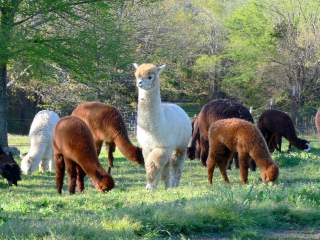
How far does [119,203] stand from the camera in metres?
9.08

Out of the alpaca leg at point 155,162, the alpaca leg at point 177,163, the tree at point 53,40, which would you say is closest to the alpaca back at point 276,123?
the tree at point 53,40

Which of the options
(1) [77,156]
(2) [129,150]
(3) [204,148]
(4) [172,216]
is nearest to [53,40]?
(3) [204,148]

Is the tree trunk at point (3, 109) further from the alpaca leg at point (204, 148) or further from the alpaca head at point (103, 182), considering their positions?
the alpaca head at point (103, 182)

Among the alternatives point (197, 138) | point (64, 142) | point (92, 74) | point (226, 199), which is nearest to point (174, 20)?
point (92, 74)

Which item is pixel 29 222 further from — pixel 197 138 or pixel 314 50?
pixel 314 50

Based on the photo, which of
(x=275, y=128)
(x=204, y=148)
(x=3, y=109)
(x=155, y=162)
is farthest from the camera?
(x=3, y=109)

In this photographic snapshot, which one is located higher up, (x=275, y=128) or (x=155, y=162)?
(x=275, y=128)

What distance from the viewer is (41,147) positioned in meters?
16.9

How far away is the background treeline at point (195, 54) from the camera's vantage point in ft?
76.1

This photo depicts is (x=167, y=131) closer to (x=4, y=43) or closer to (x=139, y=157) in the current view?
(x=139, y=157)

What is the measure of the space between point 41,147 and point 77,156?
582 cm

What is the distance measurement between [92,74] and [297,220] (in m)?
15.2

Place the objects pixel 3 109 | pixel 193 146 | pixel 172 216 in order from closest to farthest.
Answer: pixel 172 216 < pixel 193 146 < pixel 3 109

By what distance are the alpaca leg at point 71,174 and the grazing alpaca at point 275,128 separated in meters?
9.61
